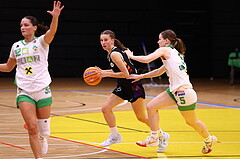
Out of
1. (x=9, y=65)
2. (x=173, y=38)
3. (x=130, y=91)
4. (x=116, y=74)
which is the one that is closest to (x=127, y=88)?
(x=130, y=91)

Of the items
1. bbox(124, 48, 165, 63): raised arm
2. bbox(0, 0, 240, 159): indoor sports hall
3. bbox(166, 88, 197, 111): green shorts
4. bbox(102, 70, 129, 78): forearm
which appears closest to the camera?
bbox(124, 48, 165, 63): raised arm

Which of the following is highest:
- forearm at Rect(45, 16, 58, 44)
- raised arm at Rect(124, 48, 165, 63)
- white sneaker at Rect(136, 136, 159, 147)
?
forearm at Rect(45, 16, 58, 44)

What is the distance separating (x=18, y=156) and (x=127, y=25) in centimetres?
1466

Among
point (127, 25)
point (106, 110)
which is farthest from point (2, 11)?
point (106, 110)

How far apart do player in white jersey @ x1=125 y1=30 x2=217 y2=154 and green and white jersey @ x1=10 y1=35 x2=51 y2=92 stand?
133cm

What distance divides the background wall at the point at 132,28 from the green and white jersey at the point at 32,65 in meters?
14.5

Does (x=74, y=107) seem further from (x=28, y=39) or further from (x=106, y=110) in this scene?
(x=28, y=39)

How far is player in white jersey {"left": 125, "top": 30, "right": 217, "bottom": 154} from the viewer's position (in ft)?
23.2

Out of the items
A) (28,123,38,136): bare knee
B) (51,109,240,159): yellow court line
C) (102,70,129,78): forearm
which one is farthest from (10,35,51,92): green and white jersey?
(51,109,240,159): yellow court line

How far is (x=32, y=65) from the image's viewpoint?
6.08m

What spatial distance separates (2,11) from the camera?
2033cm

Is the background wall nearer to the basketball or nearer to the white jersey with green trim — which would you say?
the basketball

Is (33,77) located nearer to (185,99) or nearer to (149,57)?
(149,57)

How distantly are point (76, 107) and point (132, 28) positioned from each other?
926cm
